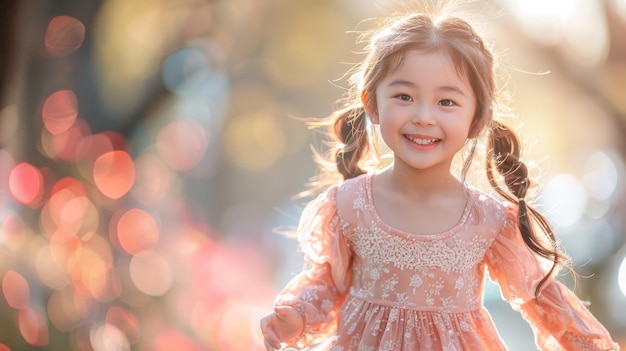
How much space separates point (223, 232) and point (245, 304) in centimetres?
112

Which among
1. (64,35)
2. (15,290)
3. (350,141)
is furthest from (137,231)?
(350,141)

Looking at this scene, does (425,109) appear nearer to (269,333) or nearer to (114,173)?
(269,333)

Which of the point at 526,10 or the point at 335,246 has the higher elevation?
the point at 526,10

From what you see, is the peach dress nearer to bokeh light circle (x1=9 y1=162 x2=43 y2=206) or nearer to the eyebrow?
the eyebrow

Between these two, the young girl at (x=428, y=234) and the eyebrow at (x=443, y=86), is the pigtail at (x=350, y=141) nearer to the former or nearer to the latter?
the young girl at (x=428, y=234)

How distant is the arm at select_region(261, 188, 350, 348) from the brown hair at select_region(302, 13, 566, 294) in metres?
0.24

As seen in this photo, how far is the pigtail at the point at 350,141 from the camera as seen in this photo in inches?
82.4

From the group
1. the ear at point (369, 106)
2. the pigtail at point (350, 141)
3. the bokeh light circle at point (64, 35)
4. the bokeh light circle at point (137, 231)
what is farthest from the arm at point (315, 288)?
the bokeh light circle at point (137, 231)

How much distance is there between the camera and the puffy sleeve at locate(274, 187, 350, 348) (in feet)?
6.45

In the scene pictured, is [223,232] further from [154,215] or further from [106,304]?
[106,304]

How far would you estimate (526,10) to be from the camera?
4.48m

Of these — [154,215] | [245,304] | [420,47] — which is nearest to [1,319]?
[154,215]

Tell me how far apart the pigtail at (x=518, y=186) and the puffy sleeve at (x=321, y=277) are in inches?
15.1

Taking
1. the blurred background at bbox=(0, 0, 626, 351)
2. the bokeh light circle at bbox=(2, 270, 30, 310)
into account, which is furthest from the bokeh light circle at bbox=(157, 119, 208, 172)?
the bokeh light circle at bbox=(2, 270, 30, 310)
